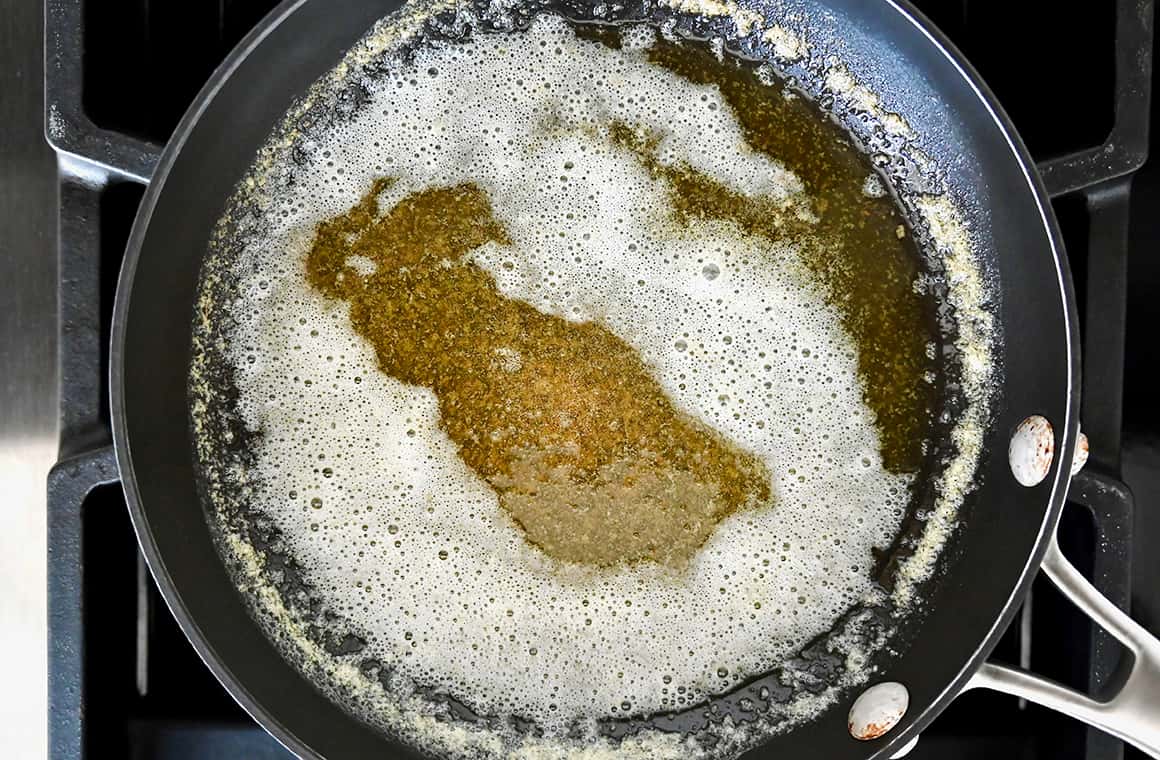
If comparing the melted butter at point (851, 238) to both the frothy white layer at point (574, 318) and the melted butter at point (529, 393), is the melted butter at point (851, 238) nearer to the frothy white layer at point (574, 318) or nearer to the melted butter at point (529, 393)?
the frothy white layer at point (574, 318)

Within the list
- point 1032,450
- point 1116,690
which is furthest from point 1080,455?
point 1116,690

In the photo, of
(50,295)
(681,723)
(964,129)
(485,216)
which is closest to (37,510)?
(50,295)

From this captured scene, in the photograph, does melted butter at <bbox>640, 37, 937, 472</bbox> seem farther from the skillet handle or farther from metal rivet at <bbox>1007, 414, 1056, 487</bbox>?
the skillet handle

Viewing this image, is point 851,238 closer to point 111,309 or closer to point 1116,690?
point 1116,690

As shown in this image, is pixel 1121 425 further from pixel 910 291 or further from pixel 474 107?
pixel 474 107

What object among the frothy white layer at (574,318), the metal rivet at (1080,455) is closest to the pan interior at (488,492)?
the frothy white layer at (574,318)

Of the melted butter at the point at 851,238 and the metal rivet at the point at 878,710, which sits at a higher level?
the melted butter at the point at 851,238
